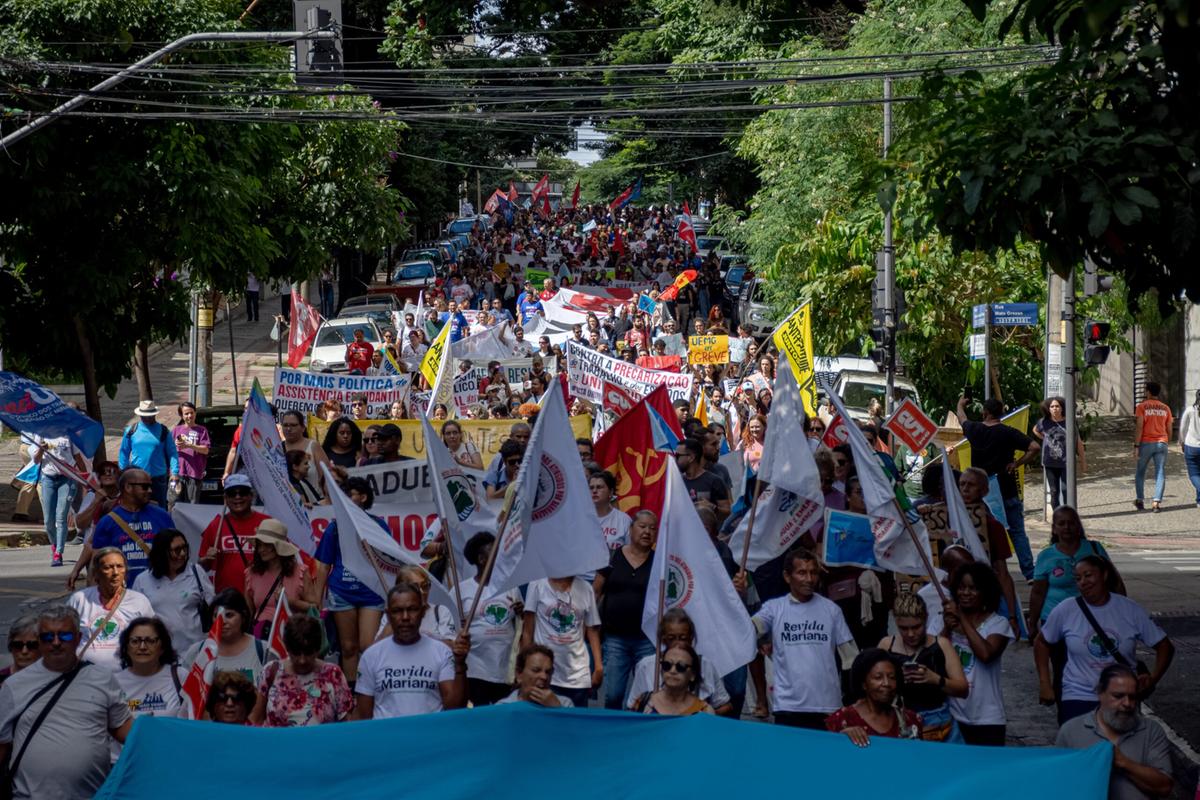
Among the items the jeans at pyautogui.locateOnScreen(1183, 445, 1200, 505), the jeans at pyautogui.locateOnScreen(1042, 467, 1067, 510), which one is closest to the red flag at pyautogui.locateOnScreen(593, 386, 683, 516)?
the jeans at pyautogui.locateOnScreen(1042, 467, 1067, 510)

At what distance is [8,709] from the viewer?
22.9ft

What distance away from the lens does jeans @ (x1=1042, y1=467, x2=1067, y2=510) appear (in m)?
19.7

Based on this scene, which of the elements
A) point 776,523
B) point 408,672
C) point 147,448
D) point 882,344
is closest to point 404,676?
point 408,672

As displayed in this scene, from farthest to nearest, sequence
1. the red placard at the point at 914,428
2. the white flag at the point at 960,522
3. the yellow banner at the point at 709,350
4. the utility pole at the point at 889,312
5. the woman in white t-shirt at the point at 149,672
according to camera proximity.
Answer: the yellow banner at the point at 709,350, the utility pole at the point at 889,312, the red placard at the point at 914,428, the white flag at the point at 960,522, the woman in white t-shirt at the point at 149,672

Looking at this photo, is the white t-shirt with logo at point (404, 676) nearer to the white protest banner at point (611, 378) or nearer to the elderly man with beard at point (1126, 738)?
the elderly man with beard at point (1126, 738)

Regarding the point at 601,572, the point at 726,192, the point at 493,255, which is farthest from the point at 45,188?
the point at 726,192

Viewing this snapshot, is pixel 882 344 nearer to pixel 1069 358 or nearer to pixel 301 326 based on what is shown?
pixel 1069 358

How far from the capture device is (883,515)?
959 centimetres

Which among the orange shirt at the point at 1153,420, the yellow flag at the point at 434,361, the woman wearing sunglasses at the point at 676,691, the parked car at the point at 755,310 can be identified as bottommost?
the woman wearing sunglasses at the point at 676,691

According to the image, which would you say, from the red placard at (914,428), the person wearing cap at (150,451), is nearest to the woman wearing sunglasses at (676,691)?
the red placard at (914,428)

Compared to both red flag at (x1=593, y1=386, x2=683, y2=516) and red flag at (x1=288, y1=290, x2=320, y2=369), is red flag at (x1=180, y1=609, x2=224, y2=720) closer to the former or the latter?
red flag at (x1=593, y1=386, x2=683, y2=516)

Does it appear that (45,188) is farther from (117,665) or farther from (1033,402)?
(1033,402)

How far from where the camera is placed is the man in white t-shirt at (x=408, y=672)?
780cm

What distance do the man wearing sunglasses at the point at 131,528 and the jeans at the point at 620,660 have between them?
3.06 meters
